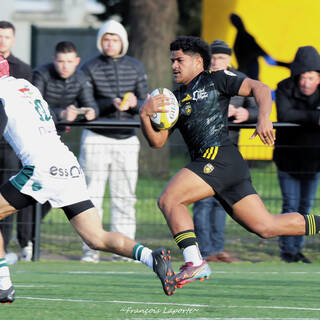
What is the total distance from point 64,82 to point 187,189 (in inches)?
143

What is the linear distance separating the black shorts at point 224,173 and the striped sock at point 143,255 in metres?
0.84

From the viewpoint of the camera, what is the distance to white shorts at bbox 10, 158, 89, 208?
712 centimetres

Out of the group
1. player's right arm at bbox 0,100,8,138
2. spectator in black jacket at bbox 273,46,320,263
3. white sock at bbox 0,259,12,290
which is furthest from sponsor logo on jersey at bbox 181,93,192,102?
spectator in black jacket at bbox 273,46,320,263

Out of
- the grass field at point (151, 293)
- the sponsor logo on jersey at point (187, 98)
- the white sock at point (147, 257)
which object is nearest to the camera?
the white sock at point (147, 257)

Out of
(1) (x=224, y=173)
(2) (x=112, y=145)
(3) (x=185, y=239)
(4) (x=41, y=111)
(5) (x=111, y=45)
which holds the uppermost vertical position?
(5) (x=111, y=45)

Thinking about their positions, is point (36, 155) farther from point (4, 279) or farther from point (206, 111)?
point (206, 111)

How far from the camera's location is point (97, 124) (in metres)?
10.4

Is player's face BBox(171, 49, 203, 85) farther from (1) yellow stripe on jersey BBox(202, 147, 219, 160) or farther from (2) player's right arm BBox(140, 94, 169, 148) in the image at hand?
(1) yellow stripe on jersey BBox(202, 147, 219, 160)

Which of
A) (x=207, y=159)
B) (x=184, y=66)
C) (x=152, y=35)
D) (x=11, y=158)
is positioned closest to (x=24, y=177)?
(x=207, y=159)

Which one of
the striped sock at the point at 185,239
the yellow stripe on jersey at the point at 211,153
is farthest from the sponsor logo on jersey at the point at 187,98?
the striped sock at the point at 185,239

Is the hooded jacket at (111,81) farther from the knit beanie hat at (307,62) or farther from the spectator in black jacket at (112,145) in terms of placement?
the knit beanie hat at (307,62)

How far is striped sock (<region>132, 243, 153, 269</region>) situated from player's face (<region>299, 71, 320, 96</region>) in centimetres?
395

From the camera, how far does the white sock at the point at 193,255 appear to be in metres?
7.41

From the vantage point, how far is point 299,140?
34.3 ft
